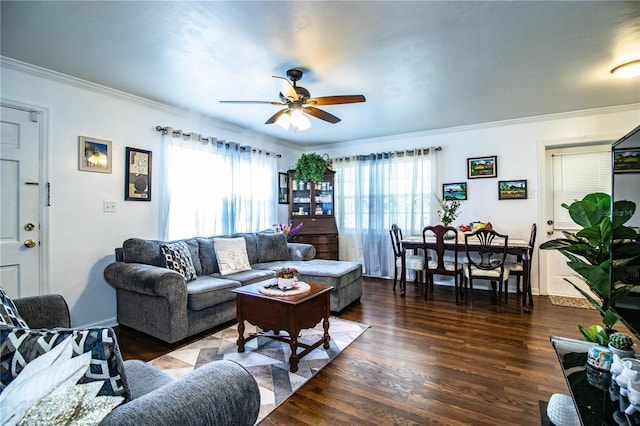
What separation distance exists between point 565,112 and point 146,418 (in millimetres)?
5308

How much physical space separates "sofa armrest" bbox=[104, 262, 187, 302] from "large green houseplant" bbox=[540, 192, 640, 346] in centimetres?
274

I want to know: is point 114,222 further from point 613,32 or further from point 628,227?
point 613,32

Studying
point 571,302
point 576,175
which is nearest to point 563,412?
point 571,302

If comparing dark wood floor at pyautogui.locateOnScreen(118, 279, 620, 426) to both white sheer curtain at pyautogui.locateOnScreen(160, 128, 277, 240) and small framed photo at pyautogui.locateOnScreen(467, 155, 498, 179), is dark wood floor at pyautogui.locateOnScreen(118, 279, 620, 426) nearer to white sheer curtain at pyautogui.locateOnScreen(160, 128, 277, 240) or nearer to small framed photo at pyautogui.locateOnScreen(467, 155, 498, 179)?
white sheer curtain at pyautogui.locateOnScreen(160, 128, 277, 240)

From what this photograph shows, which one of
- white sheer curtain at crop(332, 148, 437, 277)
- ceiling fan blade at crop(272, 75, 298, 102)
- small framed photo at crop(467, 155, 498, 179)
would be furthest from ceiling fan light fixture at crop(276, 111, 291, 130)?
small framed photo at crop(467, 155, 498, 179)

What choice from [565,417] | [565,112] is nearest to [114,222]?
[565,417]

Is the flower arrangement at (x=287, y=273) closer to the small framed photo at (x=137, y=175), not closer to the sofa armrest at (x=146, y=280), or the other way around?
the sofa armrest at (x=146, y=280)

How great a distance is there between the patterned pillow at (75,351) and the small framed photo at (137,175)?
298cm

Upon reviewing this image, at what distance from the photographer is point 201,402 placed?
3.06 feet

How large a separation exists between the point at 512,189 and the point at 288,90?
12.0 ft

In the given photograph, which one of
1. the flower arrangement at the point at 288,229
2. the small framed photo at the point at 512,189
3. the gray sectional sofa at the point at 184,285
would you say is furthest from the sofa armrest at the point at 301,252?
the small framed photo at the point at 512,189

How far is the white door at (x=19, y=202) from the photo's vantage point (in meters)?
2.61

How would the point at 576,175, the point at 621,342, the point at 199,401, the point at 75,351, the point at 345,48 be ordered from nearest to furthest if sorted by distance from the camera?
the point at 75,351, the point at 199,401, the point at 621,342, the point at 345,48, the point at 576,175

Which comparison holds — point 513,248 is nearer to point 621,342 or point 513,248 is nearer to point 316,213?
point 621,342
